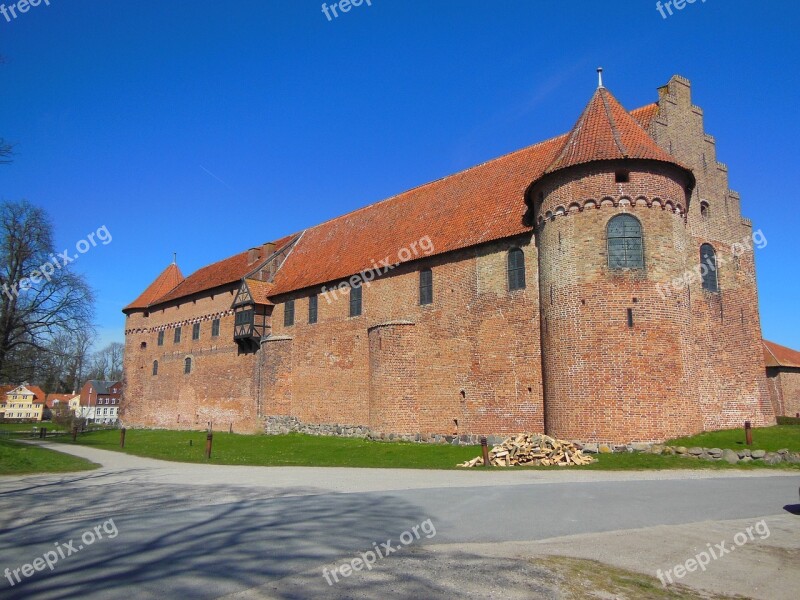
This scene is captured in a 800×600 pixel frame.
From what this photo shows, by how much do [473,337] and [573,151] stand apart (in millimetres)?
7737

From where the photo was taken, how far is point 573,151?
2022 cm

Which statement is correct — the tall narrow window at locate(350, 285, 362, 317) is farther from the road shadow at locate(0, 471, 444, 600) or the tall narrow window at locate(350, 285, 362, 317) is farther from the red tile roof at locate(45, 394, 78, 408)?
the red tile roof at locate(45, 394, 78, 408)

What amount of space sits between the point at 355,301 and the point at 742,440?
678 inches

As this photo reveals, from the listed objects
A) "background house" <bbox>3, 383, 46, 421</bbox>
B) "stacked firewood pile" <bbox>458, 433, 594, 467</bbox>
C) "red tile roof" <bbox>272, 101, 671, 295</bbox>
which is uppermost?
"red tile roof" <bbox>272, 101, 671, 295</bbox>

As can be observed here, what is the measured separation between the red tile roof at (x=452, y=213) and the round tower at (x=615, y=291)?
20 cm

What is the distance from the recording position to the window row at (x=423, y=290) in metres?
22.1

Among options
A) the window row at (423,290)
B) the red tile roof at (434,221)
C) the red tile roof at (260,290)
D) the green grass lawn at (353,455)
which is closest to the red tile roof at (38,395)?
the red tile roof at (260,290)

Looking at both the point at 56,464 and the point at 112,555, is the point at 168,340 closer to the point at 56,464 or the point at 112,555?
the point at 56,464

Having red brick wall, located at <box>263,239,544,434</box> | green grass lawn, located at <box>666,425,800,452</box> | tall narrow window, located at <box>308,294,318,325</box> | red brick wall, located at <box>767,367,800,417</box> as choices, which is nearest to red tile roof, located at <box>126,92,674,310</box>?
tall narrow window, located at <box>308,294,318,325</box>

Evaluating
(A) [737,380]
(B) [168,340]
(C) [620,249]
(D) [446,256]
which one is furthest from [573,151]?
(B) [168,340]

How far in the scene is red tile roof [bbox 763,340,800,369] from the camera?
35562mm

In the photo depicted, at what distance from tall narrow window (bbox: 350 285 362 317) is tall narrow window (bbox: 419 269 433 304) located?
13.4 ft

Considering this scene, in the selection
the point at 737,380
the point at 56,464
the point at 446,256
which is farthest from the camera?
the point at 446,256

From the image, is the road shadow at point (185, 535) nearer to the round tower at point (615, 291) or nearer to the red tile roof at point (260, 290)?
the round tower at point (615, 291)
